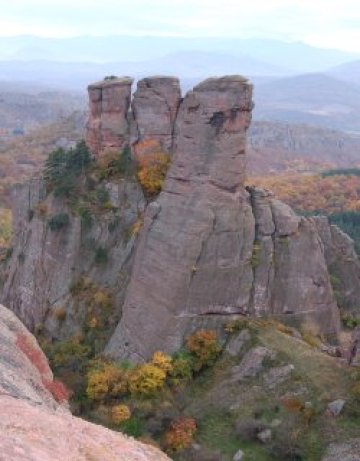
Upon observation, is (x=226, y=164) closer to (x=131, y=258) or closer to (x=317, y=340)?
(x=131, y=258)

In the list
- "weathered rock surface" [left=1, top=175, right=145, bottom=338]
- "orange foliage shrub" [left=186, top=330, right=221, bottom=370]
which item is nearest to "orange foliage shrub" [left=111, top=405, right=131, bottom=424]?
"orange foliage shrub" [left=186, top=330, right=221, bottom=370]

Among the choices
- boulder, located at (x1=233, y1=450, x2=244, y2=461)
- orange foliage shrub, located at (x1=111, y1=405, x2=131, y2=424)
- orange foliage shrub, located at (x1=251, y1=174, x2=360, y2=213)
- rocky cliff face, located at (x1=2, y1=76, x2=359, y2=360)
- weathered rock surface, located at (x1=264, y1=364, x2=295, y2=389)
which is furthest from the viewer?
orange foliage shrub, located at (x1=251, y1=174, x2=360, y2=213)

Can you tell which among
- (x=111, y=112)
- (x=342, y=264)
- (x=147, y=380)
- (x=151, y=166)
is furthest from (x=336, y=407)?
(x=111, y=112)

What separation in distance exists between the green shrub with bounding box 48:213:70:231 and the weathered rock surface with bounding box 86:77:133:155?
487cm

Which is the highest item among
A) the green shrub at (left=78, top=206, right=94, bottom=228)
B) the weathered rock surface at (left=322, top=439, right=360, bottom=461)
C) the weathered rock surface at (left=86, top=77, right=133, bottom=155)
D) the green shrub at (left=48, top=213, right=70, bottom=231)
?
the weathered rock surface at (left=86, top=77, right=133, bottom=155)

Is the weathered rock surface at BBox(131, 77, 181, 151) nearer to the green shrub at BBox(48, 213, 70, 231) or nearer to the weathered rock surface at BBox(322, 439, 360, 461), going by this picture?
the green shrub at BBox(48, 213, 70, 231)

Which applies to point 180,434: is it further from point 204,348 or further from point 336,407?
point 336,407

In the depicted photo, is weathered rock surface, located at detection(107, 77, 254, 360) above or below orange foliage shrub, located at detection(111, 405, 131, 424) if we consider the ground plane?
above

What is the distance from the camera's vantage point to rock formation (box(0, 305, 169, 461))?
50.8 ft

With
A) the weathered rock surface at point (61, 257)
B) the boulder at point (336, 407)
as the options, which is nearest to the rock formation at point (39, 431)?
the boulder at point (336, 407)

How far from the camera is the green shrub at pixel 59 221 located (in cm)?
4712

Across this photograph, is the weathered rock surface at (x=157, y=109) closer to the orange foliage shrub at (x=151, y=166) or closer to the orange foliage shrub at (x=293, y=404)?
the orange foliage shrub at (x=151, y=166)

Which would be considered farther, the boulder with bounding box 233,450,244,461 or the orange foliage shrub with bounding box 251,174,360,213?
the orange foliage shrub with bounding box 251,174,360,213

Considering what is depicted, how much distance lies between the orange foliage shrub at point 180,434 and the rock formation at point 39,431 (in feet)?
32.3
